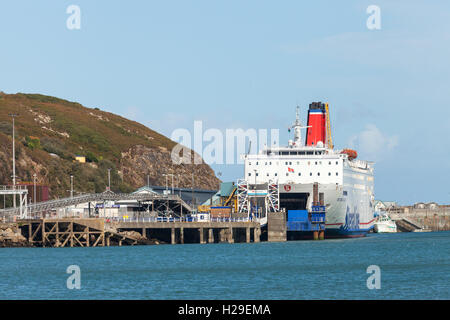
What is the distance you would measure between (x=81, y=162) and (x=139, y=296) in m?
121

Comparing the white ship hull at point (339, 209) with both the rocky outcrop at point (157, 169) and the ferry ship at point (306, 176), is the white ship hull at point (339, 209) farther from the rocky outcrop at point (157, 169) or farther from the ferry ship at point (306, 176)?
the rocky outcrop at point (157, 169)

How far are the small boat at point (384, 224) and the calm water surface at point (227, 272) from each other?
259ft

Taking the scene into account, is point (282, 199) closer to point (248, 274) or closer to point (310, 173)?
point (310, 173)

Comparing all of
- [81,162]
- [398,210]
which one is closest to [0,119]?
[81,162]

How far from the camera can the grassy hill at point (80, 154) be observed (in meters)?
138

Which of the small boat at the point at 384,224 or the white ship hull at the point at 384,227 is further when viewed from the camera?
the small boat at the point at 384,224

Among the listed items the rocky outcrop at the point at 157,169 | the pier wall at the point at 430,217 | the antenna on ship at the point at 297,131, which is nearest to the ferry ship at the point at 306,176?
the antenna on ship at the point at 297,131

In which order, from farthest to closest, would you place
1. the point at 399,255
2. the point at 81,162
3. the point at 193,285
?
the point at 81,162 → the point at 399,255 → the point at 193,285

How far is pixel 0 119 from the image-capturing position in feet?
574

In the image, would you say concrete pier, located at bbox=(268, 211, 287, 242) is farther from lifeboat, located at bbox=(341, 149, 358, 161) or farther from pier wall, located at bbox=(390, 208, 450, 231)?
pier wall, located at bbox=(390, 208, 450, 231)

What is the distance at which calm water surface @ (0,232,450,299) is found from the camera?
42.9m

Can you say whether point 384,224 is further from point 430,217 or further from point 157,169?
point 157,169
